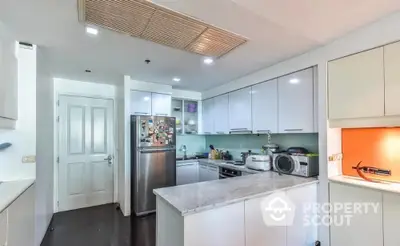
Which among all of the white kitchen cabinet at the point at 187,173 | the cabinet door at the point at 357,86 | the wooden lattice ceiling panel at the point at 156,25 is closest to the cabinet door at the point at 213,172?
the white kitchen cabinet at the point at 187,173

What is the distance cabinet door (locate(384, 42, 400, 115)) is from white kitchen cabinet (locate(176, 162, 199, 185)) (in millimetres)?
3153

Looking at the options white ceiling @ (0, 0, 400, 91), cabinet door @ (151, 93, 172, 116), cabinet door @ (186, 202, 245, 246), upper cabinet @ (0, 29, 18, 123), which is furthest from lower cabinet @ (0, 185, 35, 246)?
cabinet door @ (151, 93, 172, 116)

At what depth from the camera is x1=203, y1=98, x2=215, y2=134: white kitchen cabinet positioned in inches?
173

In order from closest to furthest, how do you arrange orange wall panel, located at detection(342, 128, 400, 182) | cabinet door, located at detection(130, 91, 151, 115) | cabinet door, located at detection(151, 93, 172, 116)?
orange wall panel, located at detection(342, 128, 400, 182), cabinet door, located at detection(130, 91, 151, 115), cabinet door, located at detection(151, 93, 172, 116)

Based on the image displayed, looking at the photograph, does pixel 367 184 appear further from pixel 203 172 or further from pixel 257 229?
pixel 203 172

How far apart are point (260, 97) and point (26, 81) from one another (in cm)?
301

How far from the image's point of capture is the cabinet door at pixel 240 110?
3427 mm

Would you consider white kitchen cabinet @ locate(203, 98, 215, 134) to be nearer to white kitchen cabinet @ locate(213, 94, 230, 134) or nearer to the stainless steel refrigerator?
white kitchen cabinet @ locate(213, 94, 230, 134)

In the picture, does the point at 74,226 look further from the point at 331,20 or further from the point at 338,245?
the point at 331,20

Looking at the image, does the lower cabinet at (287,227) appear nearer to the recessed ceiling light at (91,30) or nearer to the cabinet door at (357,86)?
the cabinet door at (357,86)

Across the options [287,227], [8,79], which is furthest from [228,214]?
[8,79]

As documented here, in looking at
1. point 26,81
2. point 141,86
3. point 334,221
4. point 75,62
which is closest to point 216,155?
point 141,86

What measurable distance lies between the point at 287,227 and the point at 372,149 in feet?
3.99

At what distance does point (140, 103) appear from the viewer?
371 centimetres
